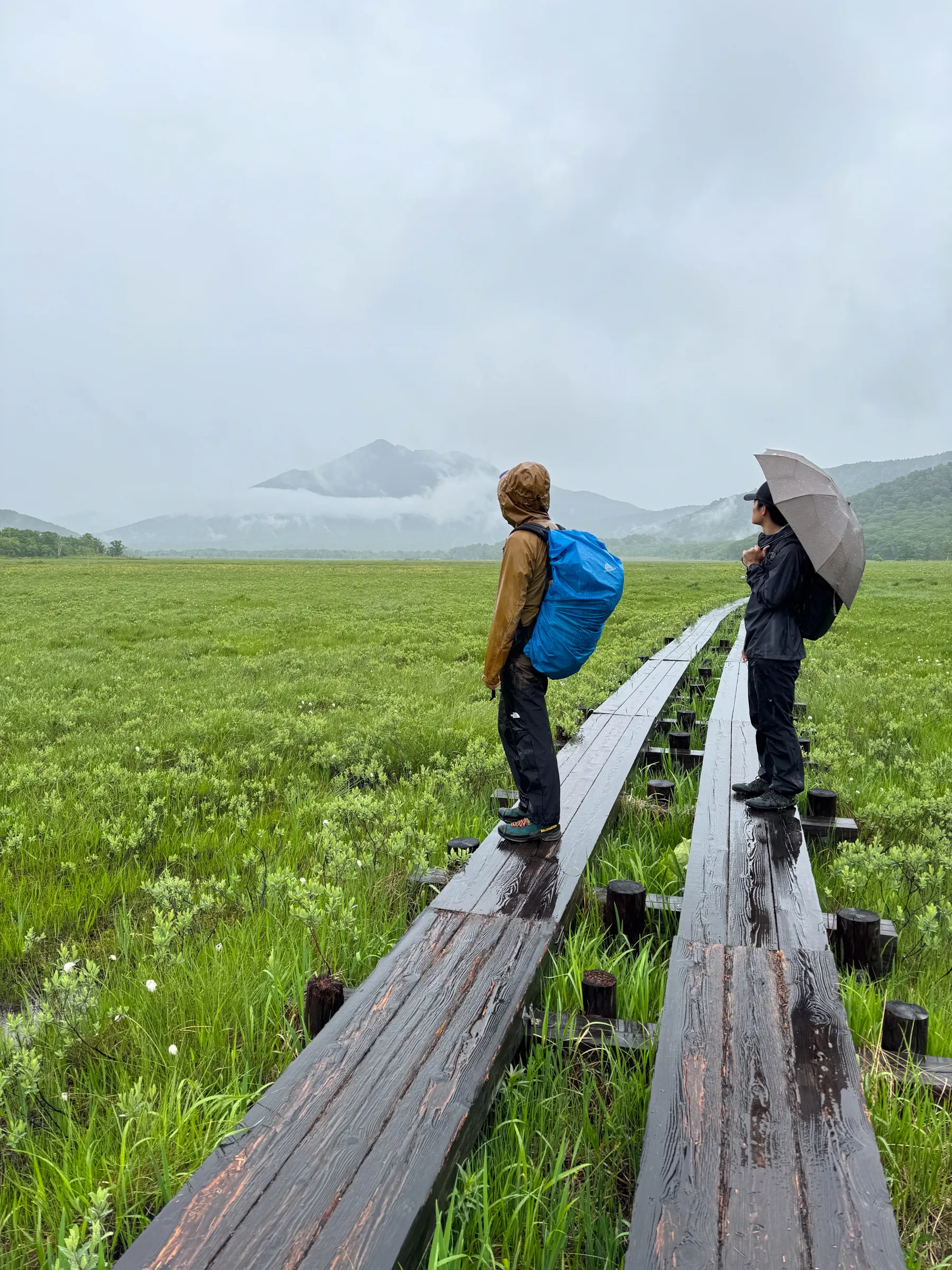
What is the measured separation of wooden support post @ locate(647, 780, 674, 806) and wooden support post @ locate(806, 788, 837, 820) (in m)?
1.03

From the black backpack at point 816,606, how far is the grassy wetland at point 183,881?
73.8 inches

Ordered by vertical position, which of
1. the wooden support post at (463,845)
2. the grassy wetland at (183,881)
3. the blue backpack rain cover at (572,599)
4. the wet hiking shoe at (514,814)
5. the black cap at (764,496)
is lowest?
the grassy wetland at (183,881)

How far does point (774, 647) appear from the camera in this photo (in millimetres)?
4953


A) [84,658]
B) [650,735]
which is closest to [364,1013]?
[650,735]

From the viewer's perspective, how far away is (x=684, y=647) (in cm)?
1371

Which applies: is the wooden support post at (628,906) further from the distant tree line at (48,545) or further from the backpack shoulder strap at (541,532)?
the distant tree line at (48,545)

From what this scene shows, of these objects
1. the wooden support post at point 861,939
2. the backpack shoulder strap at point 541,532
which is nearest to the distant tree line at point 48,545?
the backpack shoulder strap at point 541,532

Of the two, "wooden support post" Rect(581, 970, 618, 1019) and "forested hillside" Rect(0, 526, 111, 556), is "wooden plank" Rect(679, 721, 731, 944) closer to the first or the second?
"wooden support post" Rect(581, 970, 618, 1019)

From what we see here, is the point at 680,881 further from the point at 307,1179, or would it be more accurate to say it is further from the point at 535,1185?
the point at 307,1179

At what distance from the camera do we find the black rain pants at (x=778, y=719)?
199 inches

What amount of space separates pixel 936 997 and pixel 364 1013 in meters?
2.81

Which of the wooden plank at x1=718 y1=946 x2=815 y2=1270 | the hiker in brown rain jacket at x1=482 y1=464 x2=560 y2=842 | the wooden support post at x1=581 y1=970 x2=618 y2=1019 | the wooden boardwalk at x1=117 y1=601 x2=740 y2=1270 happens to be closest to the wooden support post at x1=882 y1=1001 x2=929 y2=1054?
the wooden plank at x1=718 y1=946 x2=815 y2=1270

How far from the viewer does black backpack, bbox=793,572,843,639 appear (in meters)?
4.82

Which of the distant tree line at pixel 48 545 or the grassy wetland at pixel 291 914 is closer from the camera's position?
the grassy wetland at pixel 291 914
